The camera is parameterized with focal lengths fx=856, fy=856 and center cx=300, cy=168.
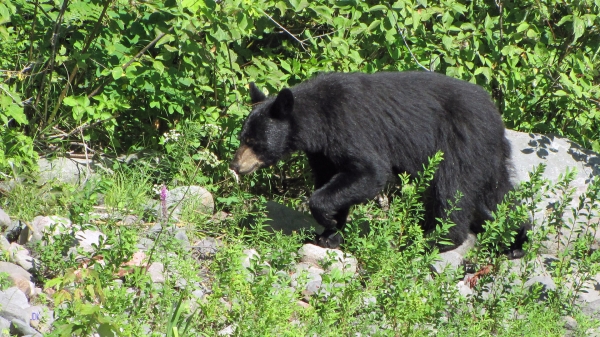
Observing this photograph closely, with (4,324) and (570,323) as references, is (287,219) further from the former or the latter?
(4,324)

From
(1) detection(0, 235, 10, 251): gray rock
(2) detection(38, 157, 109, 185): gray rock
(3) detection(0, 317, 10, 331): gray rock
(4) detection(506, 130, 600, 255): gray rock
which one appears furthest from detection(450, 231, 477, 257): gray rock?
(3) detection(0, 317, 10, 331): gray rock

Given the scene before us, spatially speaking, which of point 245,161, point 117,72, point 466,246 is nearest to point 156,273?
point 245,161

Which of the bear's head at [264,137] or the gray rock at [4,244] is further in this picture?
the bear's head at [264,137]

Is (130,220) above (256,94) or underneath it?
underneath

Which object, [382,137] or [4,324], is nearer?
[4,324]

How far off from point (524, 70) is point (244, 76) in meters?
2.82

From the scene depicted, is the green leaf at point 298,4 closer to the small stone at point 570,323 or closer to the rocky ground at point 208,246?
the rocky ground at point 208,246

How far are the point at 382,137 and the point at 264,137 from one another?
1.02 meters

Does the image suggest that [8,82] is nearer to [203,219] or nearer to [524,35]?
[203,219]

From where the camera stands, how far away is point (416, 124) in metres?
7.35

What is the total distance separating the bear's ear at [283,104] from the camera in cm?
714

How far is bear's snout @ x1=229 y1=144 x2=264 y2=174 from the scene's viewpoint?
24.7 ft

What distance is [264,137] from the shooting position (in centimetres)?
743

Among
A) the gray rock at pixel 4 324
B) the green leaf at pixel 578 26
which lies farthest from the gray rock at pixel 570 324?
the gray rock at pixel 4 324
